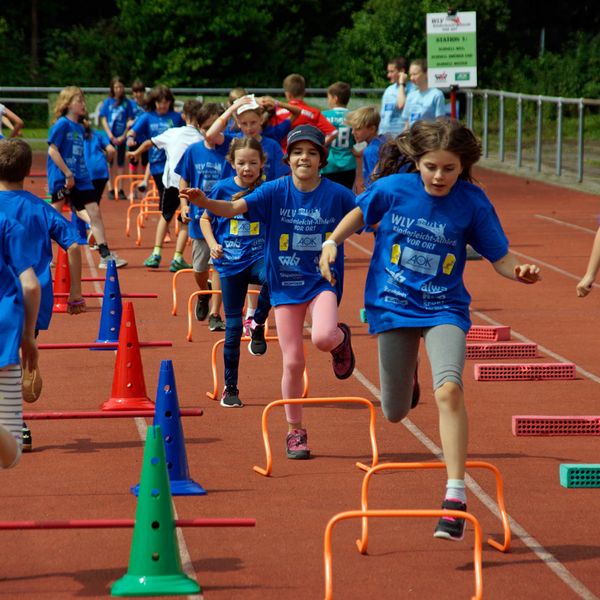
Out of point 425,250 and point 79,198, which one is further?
point 79,198

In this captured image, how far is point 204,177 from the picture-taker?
40.1ft

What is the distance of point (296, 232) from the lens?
811cm

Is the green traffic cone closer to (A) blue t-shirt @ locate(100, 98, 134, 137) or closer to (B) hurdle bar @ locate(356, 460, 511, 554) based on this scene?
(B) hurdle bar @ locate(356, 460, 511, 554)

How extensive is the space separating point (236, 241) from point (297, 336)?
2.07 metres

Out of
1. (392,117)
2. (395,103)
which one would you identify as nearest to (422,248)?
(392,117)

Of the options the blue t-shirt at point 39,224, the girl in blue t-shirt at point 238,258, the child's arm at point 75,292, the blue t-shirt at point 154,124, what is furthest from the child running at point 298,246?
the blue t-shirt at point 154,124

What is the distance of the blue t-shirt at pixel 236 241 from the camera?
9.75 meters

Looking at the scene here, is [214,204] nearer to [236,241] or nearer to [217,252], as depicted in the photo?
[217,252]

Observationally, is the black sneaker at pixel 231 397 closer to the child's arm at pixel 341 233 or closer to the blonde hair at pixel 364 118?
the child's arm at pixel 341 233

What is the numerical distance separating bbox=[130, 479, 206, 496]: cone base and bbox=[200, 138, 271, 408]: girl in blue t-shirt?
202 cm

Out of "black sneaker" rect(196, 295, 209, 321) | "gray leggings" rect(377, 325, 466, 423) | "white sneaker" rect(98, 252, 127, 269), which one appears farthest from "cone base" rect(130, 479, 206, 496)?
"white sneaker" rect(98, 252, 127, 269)

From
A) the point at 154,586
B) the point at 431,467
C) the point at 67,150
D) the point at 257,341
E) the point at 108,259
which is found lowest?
the point at 108,259

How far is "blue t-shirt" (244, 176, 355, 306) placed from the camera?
8094mm

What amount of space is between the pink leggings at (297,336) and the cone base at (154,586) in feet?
7.70
